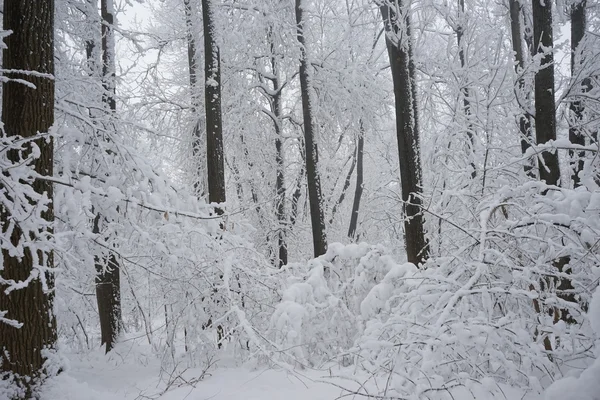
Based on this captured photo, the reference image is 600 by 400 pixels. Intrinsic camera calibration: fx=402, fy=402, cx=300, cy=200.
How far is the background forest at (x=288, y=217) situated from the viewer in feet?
9.42

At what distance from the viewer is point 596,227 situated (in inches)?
109

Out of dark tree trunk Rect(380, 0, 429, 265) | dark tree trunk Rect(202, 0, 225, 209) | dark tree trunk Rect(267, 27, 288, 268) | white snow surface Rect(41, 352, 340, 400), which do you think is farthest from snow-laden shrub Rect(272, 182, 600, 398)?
dark tree trunk Rect(267, 27, 288, 268)

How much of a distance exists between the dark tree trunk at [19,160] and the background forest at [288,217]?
18mm

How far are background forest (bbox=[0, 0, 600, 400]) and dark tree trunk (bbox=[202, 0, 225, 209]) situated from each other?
0.04 m

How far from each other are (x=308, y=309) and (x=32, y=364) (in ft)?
10.2

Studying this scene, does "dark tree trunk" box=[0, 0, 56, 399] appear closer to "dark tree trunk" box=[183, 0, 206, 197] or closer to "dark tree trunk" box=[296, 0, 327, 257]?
"dark tree trunk" box=[296, 0, 327, 257]

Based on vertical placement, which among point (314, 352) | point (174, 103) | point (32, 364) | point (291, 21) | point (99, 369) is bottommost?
point (99, 369)

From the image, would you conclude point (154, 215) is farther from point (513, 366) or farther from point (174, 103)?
point (174, 103)

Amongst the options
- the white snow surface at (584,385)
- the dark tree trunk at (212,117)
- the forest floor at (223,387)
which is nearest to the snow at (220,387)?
the forest floor at (223,387)

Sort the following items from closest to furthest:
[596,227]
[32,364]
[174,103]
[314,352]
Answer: [596,227], [32,364], [314,352], [174,103]

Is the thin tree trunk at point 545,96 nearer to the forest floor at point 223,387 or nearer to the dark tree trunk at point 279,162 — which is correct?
the forest floor at point 223,387

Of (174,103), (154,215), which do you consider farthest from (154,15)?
(154,215)

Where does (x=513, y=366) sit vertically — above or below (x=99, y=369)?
above

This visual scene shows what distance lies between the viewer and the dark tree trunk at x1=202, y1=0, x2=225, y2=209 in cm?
779
